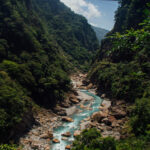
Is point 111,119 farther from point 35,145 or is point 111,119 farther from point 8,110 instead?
point 8,110

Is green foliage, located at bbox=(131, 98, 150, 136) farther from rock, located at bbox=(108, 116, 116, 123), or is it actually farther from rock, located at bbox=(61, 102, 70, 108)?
rock, located at bbox=(61, 102, 70, 108)

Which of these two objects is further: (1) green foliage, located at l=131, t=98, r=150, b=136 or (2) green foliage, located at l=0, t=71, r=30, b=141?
(2) green foliage, located at l=0, t=71, r=30, b=141

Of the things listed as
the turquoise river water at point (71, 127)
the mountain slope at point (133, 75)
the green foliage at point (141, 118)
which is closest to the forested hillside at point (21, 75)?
the turquoise river water at point (71, 127)

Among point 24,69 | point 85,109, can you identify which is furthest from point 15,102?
point 85,109

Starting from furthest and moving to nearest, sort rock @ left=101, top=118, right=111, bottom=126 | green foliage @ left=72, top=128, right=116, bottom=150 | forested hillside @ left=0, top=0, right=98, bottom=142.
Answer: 1. rock @ left=101, top=118, right=111, bottom=126
2. forested hillside @ left=0, top=0, right=98, bottom=142
3. green foliage @ left=72, top=128, right=116, bottom=150

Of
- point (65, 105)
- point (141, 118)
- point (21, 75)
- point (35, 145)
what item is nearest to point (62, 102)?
point (65, 105)

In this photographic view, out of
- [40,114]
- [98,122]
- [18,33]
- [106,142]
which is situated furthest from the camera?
[18,33]

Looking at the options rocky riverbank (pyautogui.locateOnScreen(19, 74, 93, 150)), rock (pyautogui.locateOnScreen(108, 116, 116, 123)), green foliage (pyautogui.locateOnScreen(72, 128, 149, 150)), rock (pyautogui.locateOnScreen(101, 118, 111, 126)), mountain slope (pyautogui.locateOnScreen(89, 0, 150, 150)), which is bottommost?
rocky riverbank (pyautogui.locateOnScreen(19, 74, 93, 150))

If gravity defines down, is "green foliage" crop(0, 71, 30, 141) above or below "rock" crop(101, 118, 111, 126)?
above

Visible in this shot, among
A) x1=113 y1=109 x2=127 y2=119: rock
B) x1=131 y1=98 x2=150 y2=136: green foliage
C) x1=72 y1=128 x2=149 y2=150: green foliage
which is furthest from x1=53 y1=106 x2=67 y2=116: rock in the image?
x1=131 y1=98 x2=150 y2=136: green foliage

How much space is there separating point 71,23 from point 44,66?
4269 inches

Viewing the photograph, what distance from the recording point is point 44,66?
3881 centimetres

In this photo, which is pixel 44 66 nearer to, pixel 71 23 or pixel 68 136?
pixel 68 136

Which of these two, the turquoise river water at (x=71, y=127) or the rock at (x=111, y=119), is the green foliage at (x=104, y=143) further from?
the rock at (x=111, y=119)
